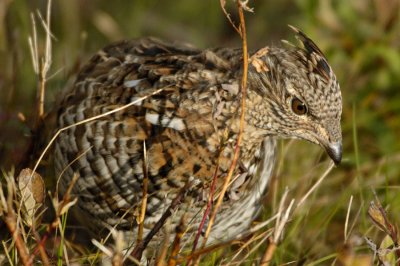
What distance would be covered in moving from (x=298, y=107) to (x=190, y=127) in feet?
1.36

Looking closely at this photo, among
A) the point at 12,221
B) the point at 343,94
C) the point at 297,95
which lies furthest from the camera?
the point at 343,94

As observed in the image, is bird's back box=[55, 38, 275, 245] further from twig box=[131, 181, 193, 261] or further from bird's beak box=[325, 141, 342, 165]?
bird's beak box=[325, 141, 342, 165]

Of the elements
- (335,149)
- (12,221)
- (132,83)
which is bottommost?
(12,221)

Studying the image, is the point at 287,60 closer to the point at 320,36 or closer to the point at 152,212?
the point at 152,212

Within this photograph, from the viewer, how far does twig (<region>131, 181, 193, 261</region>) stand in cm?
290

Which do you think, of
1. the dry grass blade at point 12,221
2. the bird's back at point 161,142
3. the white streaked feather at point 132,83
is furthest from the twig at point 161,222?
the white streaked feather at point 132,83

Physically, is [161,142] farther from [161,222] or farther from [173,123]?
[161,222]

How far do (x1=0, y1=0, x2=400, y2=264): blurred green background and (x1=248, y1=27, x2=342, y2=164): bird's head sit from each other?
59 centimetres

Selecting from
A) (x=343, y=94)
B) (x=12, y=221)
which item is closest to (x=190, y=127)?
(x=12, y=221)

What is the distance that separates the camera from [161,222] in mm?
2918

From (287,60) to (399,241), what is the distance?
2.49 ft

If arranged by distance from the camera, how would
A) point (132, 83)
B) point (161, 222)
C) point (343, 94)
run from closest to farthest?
point (161, 222)
point (132, 83)
point (343, 94)

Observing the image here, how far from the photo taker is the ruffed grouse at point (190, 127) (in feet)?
10.1

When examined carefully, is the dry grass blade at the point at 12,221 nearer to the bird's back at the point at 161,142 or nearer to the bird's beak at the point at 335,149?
the bird's back at the point at 161,142
